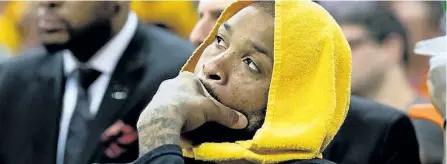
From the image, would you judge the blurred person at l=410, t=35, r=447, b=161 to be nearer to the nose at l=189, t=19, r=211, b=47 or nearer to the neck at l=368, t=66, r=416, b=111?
the nose at l=189, t=19, r=211, b=47

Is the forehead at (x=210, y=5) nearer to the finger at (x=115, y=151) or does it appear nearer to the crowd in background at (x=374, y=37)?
the crowd in background at (x=374, y=37)

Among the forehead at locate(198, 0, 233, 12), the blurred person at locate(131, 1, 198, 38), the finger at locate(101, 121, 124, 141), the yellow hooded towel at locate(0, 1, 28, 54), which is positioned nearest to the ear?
the blurred person at locate(131, 1, 198, 38)

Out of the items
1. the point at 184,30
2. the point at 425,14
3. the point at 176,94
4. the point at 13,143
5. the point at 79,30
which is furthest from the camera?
the point at 425,14

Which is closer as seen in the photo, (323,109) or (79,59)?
(323,109)

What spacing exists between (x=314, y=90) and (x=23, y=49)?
847mm

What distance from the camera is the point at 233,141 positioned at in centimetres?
91

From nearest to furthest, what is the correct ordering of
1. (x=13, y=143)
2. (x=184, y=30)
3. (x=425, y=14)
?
(x=13, y=143) → (x=184, y=30) → (x=425, y=14)

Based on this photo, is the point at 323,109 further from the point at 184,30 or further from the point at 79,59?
the point at 184,30

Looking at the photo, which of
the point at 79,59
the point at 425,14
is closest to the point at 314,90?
the point at 79,59

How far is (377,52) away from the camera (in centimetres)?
168

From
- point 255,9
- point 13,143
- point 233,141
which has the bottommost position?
point 13,143

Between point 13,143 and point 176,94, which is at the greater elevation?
point 176,94

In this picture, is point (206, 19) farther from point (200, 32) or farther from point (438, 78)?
point (438, 78)

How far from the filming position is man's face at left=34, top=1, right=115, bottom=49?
4.09 feet
